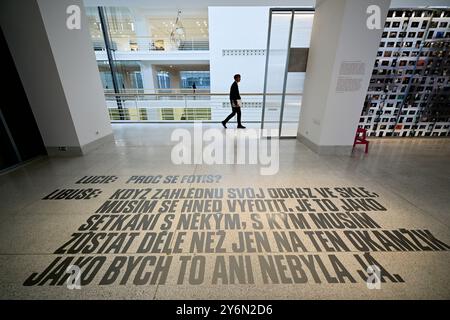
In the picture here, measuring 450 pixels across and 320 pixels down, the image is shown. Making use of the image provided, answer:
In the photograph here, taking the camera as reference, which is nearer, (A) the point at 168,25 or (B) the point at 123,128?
(B) the point at 123,128

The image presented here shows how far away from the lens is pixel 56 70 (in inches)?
128

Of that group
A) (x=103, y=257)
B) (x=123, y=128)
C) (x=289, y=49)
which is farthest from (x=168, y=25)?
(x=103, y=257)

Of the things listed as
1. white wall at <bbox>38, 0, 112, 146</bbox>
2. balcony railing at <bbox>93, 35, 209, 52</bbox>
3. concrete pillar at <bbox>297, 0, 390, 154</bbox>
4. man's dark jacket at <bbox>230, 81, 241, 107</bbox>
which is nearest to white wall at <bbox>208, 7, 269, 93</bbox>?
balcony railing at <bbox>93, 35, 209, 52</bbox>

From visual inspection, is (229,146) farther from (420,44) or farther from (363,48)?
(420,44)

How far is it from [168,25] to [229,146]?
40.0 feet

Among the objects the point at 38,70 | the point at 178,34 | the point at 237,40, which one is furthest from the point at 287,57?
the point at 178,34

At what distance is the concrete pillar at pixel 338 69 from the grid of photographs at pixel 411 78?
1710 millimetres

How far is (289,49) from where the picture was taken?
14.0ft

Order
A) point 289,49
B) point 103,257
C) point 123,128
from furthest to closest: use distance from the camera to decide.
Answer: point 123,128 → point 289,49 → point 103,257

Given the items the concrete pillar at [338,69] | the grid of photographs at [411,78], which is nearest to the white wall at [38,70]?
the concrete pillar at [338,69]

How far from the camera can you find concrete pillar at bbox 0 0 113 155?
3025mm

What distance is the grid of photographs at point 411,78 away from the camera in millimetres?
4250

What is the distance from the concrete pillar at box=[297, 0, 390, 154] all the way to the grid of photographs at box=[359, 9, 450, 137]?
1.71 m

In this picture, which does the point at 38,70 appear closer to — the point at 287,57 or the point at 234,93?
the point at 234,93
